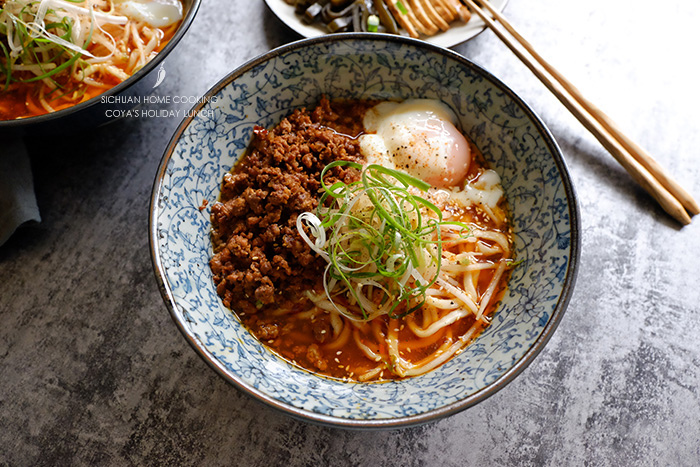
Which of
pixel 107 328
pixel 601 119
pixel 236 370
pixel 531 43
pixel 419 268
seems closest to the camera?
pixel 236 370

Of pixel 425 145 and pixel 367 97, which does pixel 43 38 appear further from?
pixel 425 145

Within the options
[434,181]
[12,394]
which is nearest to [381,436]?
[434,181]

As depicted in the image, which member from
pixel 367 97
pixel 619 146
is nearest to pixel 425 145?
pixel 367 97

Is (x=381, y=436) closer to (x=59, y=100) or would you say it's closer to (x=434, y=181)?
(x=434, y=181)

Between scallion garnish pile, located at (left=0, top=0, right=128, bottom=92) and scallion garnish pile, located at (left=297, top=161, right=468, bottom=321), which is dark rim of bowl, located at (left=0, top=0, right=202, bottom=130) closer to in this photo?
scallion garnish pile, located at (left=0, top=0, right=128, bottom=92)

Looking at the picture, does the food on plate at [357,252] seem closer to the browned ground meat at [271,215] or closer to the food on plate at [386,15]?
the browned ground meat at [271,215]

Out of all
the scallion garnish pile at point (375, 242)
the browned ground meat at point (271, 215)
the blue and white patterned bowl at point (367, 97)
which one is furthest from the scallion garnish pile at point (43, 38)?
the scallion garnish pile at point (375, 242)
